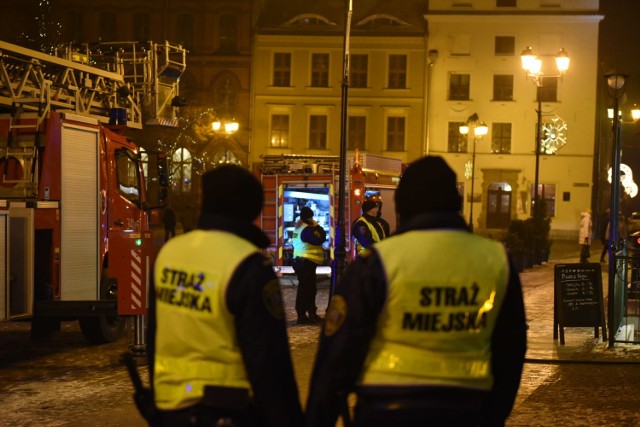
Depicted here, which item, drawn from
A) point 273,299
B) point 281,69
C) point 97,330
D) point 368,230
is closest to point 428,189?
point 273,299

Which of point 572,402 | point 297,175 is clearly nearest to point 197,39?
point 297,175

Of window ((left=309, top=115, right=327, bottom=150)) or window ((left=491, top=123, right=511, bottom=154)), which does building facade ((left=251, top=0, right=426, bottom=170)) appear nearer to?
window ((left=309, top=115, right=327, bottom=150))

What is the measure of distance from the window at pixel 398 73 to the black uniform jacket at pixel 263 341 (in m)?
52.2

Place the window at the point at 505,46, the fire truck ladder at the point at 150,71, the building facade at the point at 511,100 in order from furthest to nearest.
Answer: the window at the point at 505,46, the building facade at the point at 511,100, the fire truck ladder at the point at 150,71

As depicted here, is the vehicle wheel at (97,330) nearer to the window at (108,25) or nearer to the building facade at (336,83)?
the building facade at (336,83)

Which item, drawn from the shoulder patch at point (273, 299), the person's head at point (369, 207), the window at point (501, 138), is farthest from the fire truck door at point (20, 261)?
the window at point (501, 138)

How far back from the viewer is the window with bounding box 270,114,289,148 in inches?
2202

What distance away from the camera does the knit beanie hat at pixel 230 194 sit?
370 cm

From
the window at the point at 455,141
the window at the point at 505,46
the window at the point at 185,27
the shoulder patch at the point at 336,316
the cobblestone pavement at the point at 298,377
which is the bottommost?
the cobblestone pavement at the point at 298,377

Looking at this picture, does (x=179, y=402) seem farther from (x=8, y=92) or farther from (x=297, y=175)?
(x=297, y=175)

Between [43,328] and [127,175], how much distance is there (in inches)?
93.9

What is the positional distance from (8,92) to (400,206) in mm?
9947

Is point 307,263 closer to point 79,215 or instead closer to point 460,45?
point 79,215

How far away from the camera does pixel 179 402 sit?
11.4 ft
